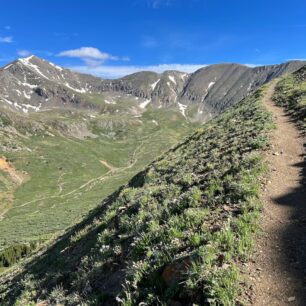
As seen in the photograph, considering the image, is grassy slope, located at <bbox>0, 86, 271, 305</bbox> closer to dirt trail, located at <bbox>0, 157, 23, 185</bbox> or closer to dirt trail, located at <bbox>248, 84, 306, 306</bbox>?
dirt trail, located at <bbox>248, 84, 306, 306</bbox>

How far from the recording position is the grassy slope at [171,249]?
29.4 ft

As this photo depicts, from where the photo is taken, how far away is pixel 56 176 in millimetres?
189250

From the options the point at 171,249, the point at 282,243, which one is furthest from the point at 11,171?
the point at 282,243

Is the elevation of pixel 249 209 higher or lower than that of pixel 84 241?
higher

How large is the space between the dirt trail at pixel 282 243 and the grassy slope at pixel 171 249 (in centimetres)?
48

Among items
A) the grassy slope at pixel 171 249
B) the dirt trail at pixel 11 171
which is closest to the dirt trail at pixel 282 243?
the grassy slope at pixel 171 249

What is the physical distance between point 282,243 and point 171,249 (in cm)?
318

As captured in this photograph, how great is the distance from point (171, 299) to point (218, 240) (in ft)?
7.15

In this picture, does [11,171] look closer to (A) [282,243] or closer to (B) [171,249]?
(B) [171,249]

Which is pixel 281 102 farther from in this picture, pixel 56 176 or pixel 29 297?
pixel 56 176

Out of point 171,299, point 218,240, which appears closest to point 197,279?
point 171,299

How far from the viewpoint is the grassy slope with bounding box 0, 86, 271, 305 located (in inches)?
353

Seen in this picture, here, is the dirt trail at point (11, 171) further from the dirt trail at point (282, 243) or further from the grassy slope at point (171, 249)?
the dirt trail at point (282, 243)

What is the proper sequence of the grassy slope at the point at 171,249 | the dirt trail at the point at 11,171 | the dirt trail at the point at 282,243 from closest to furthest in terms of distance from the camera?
the dirt trail at the point at 282,243
the grassy slope at the point at 171,249
the dirt trail at the point at 11,171
